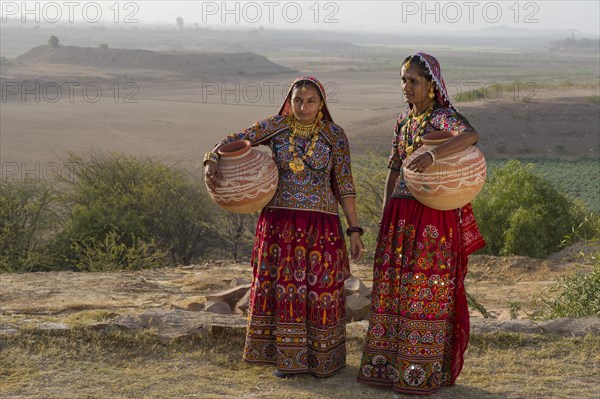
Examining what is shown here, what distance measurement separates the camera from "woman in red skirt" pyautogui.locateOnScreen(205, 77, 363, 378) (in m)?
4.54

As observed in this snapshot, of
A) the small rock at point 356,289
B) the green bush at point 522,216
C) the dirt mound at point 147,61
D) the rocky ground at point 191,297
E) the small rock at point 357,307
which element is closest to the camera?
the rocky ground at point 191,297

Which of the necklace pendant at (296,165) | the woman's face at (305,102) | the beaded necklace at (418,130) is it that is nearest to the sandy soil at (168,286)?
the necklace pendant at (296,165)

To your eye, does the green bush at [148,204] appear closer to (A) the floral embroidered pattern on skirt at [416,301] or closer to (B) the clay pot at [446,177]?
(A) the floral embroidered pattern on skirt at [416,301]

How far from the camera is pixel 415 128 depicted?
4410mm

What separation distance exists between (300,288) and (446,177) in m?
1.04

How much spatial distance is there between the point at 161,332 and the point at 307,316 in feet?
4.20

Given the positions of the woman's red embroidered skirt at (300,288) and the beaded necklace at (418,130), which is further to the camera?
the woman's red embroidered skirt at (300,288)

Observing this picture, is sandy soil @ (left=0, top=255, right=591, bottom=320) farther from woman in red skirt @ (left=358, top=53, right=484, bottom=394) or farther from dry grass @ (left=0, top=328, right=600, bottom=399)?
woman in red skirt @ (left=358, top=53, right=484, bottom=394)

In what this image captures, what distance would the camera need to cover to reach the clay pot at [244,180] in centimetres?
440

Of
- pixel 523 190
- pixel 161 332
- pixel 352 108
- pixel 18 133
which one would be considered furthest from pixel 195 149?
pixel 161 332

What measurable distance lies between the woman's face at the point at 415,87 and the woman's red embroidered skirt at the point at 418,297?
531 mm

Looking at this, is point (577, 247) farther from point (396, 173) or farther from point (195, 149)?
point (195, 149)

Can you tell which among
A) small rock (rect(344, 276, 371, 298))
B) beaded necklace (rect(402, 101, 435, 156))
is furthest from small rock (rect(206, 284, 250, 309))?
beaded necklace (rect(402, 101, 435, 156))

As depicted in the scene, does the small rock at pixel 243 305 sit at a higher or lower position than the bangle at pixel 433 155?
lower
